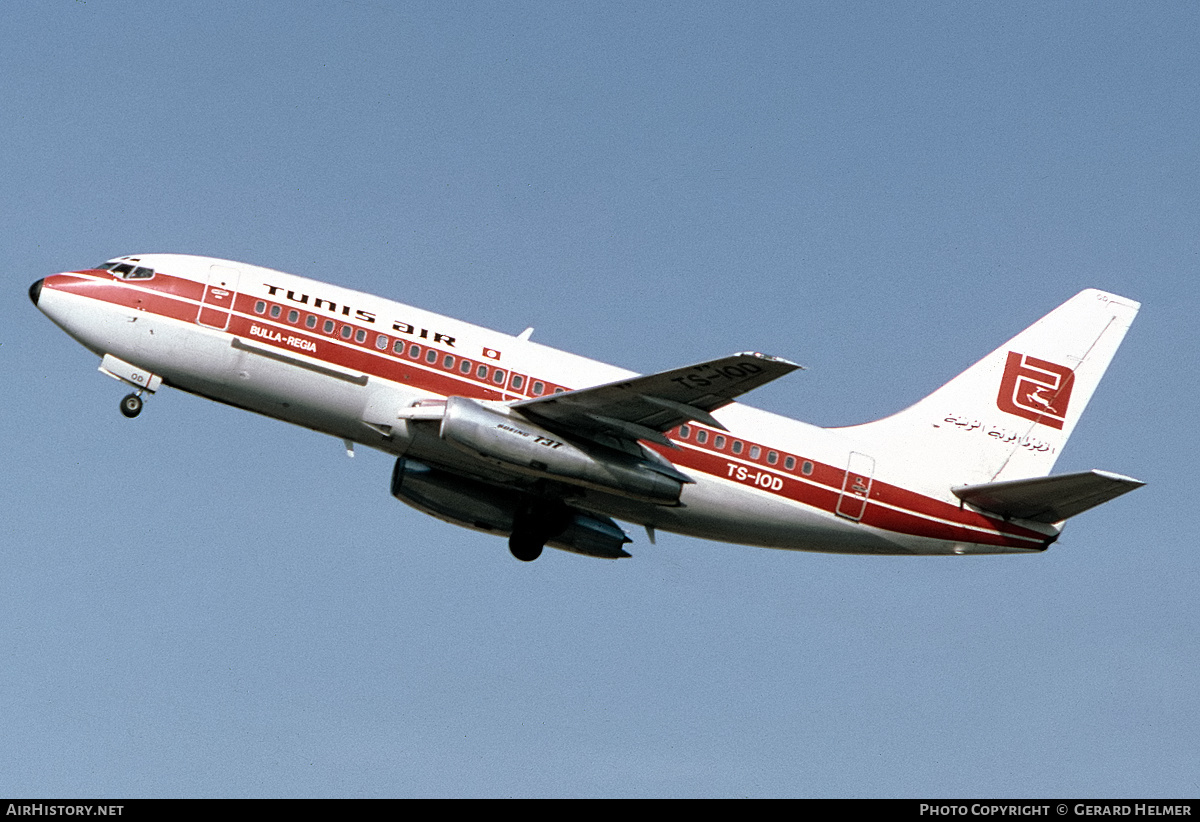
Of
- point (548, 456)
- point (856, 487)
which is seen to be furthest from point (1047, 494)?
point (548, 456)

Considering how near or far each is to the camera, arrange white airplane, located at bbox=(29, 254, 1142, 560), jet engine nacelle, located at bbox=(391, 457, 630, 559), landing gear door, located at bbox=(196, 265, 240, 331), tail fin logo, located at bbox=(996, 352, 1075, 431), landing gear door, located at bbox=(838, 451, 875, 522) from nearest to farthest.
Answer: white airplane, located at bbox=(29, 254, 1142, 560), landing gear door, located at bbox=(196, 265, 240, 331), landing gear door, located at bbox=(838, 451, 875, 522), jet engine nacelle, located at bbox=(391, 457, 630, 559), tail fin logo, located at bbox=(996, 352, 1075, 431)

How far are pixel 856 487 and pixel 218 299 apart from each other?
16601mm

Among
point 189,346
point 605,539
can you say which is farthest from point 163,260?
point 605,539

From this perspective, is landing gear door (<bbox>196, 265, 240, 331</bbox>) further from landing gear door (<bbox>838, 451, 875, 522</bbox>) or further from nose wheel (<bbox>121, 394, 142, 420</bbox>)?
landing gear door (<bbox>838, 451, 875, 522</bbox>)

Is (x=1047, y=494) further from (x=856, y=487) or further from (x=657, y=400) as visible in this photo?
(x=657, y=400)

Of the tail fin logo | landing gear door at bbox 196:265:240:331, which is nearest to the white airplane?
landing gear door at bbox 196:265:240:331

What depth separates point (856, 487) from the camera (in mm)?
39219

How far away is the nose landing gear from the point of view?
3728 cm

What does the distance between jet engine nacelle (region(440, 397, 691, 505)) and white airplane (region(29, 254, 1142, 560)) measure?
0.15 ft

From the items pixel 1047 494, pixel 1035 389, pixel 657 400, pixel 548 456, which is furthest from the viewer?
pixel 1035 389

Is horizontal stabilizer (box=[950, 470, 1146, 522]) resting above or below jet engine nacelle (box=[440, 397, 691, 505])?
above

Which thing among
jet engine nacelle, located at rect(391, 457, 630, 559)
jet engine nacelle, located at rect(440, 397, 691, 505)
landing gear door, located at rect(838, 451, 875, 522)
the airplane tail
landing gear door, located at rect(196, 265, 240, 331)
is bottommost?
jet engine nacelle, located at rect(391, 457, 630, 559)
